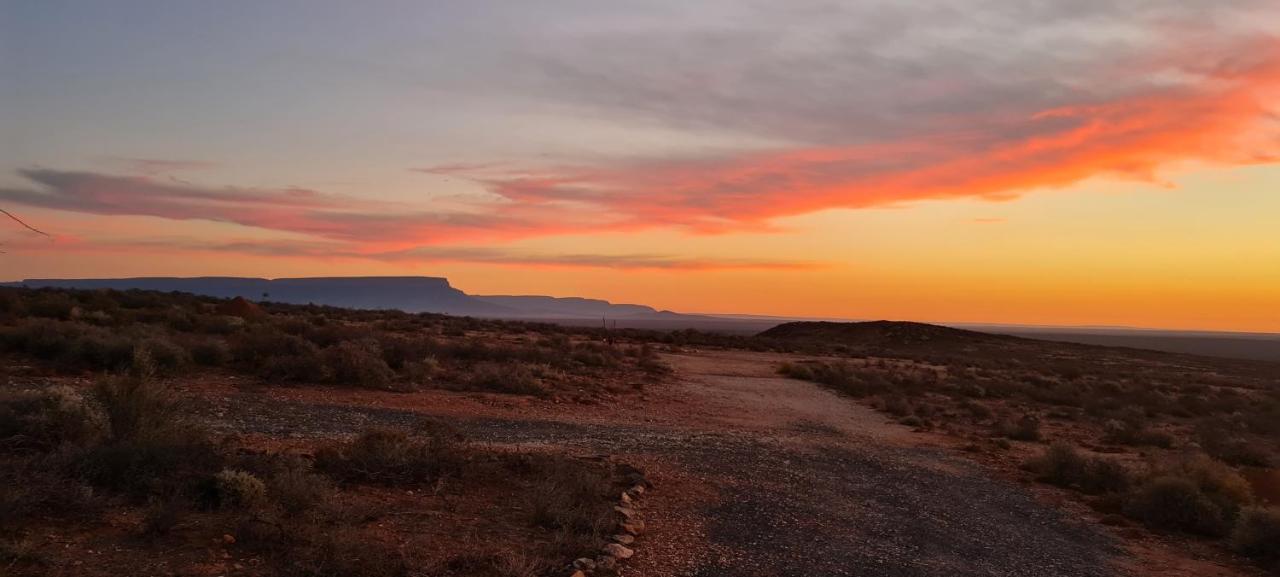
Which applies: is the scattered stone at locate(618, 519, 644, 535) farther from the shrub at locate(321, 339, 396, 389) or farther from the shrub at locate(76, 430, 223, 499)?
the shrub at locate(321, 339, 396, 389)

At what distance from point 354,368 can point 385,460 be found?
29.4 ft

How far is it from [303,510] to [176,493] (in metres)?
1.08

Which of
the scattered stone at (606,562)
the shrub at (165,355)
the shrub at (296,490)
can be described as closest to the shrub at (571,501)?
the scattered stone at (606,562)

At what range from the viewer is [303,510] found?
22.2 ft

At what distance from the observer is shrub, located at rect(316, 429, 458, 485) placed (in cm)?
849

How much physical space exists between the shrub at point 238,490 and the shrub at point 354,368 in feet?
33.6

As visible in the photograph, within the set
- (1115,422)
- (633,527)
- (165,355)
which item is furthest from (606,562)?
(1115,422)

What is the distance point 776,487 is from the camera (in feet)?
34.9

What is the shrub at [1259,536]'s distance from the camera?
30.5 ft

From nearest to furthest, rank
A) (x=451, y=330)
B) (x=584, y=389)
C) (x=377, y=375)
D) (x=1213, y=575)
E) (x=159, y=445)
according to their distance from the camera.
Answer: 1. (x=159, y=445)
2. (x=1213, y=575)
3. (x=377, y=375)
4. (x=584, y=389)
5. (x=451, y=330)

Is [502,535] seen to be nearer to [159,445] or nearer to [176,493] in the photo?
[176,493]

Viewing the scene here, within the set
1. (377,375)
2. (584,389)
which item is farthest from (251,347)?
(584,389)

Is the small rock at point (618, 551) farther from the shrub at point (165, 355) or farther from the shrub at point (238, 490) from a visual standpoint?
the shrub at point (165, 355)

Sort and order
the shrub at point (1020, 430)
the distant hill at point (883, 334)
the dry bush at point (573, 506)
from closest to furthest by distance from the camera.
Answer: the dry bush at point (573, 506) < the shrub at point (1020, 430) < the distant hill at point (883, 334)
